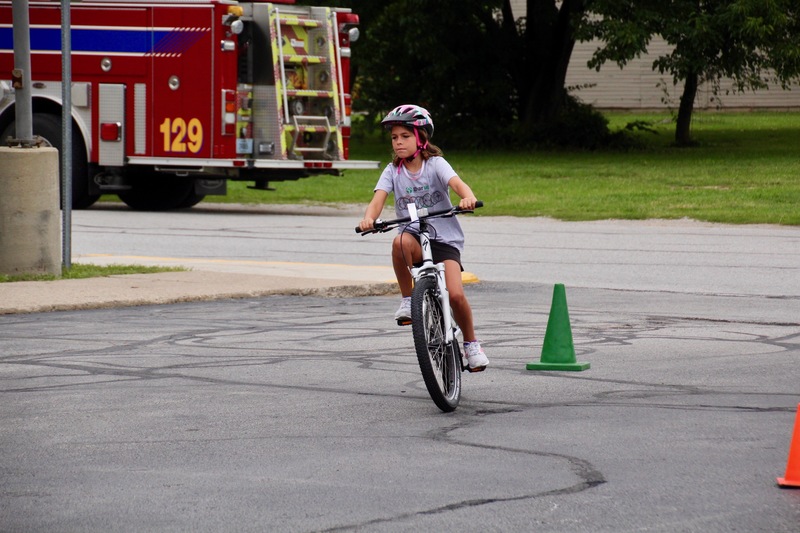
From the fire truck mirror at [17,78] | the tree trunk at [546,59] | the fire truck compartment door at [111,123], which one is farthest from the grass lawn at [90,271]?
the tree trunk at [546,59]

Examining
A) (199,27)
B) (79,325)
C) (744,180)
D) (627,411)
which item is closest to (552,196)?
(744,180)

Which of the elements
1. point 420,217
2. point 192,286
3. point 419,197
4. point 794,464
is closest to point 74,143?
point 192,286

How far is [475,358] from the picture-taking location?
26.9ft

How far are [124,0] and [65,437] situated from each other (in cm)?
1571

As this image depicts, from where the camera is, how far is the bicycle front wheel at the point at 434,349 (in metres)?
7.41

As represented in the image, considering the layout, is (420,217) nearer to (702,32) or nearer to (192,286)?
(192,286)

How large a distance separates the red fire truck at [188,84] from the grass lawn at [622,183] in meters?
3.34

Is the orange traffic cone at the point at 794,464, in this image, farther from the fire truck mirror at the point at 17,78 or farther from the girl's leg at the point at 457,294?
the fire truck mirror at the point at 17,78

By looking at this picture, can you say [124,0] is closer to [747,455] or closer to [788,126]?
[747,455]

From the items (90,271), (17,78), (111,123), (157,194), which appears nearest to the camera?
(17,78)

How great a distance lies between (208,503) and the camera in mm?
5660

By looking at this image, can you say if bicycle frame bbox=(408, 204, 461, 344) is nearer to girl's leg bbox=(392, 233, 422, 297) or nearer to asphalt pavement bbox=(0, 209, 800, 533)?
girl's leg bbox=(392, 233, 422, 297)

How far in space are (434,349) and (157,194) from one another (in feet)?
55.5

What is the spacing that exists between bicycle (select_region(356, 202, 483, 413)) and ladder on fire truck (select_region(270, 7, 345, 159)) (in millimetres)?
14134
